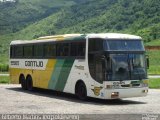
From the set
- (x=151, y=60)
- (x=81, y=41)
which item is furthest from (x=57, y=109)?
(x=151, y=60)

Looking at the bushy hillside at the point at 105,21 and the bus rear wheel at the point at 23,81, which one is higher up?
the bushy hillside at the point at 105,21

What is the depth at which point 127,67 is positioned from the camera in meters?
19.9

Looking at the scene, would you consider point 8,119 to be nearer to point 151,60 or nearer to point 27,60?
point 27,60

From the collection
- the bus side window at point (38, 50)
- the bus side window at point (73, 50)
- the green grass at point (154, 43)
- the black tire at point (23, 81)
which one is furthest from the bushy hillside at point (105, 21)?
the bus side window at point (73, 50)

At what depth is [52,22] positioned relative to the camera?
616 feet

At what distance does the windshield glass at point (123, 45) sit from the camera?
19.9 m

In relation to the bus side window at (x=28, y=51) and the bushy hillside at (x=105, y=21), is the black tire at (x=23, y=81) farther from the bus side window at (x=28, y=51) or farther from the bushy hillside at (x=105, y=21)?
the bushy hillside at (x=105, y=21)

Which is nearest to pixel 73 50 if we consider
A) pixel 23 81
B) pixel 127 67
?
pixel 127 67

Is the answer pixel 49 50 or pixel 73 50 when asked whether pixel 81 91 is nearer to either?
pixel 73 50

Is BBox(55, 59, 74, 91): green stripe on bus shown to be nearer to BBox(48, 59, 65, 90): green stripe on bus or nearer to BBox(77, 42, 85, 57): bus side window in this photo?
BBox(48, 59, 65, 90): green stripe on bus

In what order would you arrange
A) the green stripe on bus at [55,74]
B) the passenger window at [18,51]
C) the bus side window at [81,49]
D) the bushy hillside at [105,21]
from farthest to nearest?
1. the bushy hillside at [105,21]
2. the passenger window at [18,51]
3. the green stripe on bus at [55,74]
4. the bus side window at [81,49]

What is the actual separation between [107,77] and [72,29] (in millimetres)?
147297

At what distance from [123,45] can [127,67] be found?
3.42 feet

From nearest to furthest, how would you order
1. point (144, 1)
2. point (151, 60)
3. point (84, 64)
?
point (84, 64)
point (151, 60)
point (144, 1)
